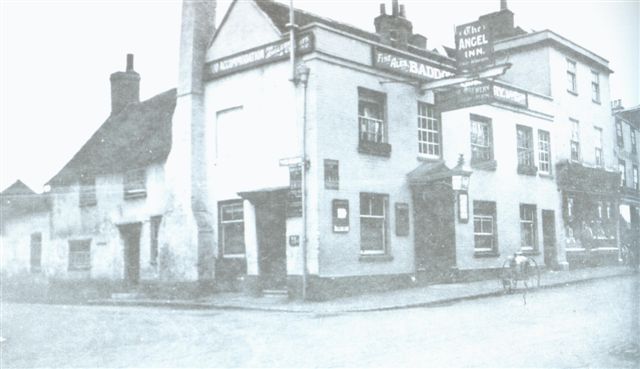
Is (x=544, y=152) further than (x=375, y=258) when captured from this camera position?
Yes

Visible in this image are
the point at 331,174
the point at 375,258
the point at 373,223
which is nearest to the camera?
the point at 331,174

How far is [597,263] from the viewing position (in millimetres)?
24531

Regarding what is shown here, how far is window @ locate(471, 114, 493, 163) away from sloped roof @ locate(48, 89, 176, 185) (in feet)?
31.9

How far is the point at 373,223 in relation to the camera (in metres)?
17.4

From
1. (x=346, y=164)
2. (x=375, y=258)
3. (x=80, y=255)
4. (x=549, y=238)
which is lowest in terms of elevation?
(x=375, y=258)

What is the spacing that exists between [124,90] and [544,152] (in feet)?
56.2

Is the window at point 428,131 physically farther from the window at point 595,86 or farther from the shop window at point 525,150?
the window at point 595,86

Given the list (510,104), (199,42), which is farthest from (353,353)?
(510,104)

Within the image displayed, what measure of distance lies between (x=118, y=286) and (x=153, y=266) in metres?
2.26

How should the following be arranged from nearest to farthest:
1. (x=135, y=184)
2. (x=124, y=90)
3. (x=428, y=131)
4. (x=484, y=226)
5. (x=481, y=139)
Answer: (x=428, y=131) → (x=484, y=226) → (x=481, y=139) → (x=135, y=184) → (x=124, y=90)

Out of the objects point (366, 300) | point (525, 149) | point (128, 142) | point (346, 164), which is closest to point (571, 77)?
point (525, 149)

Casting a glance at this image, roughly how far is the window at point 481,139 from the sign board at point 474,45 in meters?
4.52

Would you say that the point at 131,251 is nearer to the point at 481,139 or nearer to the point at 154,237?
the point at 154,237

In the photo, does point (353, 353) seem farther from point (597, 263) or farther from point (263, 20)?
point (597, 263)
